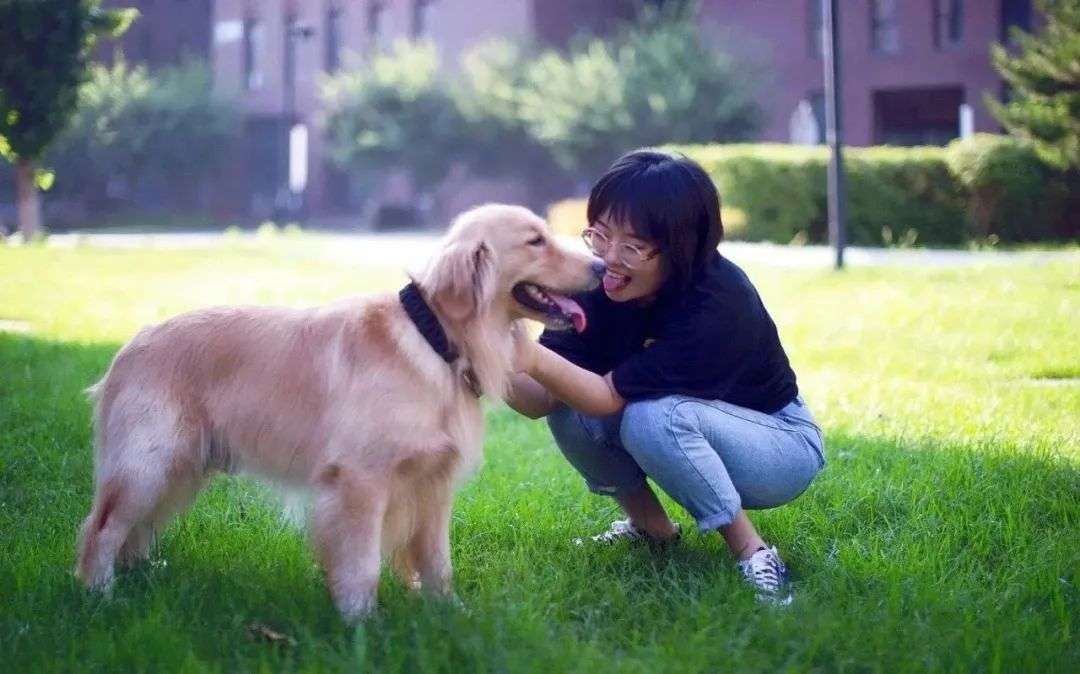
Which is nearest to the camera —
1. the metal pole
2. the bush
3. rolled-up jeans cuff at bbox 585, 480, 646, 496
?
rolled-up jeans cuff at bbox 585, 480, 646, 496

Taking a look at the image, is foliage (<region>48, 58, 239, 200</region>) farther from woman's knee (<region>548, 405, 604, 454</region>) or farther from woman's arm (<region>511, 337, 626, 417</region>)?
woman's arm (<region>511, 337, 626, 417</region>)

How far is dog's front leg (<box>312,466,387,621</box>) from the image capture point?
326cm

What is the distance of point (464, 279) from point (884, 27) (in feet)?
99.8

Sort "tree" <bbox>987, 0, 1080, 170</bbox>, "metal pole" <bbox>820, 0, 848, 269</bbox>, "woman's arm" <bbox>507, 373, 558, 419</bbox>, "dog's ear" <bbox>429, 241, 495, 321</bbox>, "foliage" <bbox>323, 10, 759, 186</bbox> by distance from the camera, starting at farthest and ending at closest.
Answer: "foliage" <bbox>323, 10, 759, 186</bbox>
"tree" <bbox>987, 0, 1080, 170</bbox>
"metal pole" <bbox>820, 0, 848, 269</bbox>
"woman's arm" <bbox>507, 373, 558, 419</bbox>
"dog's ear" <bbox>429, 241, 495, 321</bbox>

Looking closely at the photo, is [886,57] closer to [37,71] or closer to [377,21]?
[377,21]

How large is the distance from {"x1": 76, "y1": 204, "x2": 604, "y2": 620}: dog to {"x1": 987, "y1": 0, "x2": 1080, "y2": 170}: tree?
1649 cm

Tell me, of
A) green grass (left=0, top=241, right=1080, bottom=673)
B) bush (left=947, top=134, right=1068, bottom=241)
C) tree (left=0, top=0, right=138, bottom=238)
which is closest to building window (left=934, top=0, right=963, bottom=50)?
bush (left=947, top=134, right=1068, bottom=241)

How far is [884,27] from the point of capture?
31188 mm

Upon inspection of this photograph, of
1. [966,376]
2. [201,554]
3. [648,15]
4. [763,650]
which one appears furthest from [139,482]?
[648,15]

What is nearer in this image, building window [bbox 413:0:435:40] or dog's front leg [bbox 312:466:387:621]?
dog's front leg [bbox 312:466:387:621]

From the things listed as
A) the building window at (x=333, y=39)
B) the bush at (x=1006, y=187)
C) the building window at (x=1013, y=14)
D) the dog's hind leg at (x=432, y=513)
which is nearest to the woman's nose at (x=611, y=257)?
the dog's hind leg at (x=432, y=513)

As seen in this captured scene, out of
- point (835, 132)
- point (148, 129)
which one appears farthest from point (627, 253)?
point (148, 129)

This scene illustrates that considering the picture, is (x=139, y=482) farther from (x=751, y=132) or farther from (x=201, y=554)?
(x=751, y=132)

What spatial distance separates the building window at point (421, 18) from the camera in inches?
1524
